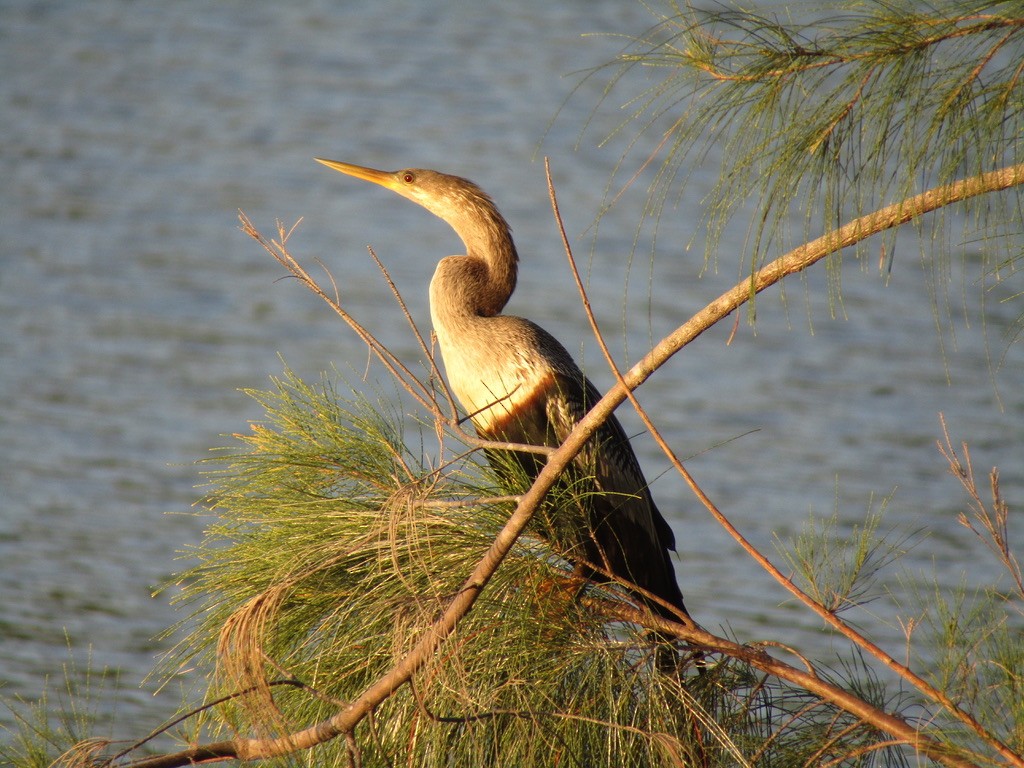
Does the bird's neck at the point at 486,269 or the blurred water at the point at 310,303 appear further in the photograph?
the blurred water at the point at 310,303

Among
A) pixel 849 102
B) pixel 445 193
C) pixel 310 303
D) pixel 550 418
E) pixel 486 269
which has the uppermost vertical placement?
pixel 849 102

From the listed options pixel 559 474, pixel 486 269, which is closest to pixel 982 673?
pixel 559 474

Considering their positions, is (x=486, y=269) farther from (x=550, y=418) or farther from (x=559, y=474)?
(x=559, y=474)

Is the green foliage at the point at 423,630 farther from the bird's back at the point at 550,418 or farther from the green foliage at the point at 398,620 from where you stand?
the bird's back at the point at 550,418

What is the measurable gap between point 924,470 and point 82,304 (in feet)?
17.4

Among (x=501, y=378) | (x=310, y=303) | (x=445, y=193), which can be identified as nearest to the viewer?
(x=501, y=378)

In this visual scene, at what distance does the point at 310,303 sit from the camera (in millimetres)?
8641

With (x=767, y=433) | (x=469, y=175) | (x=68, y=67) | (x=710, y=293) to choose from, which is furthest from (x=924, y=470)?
(x=68, y=67)

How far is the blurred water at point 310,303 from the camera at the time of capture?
20.0ft

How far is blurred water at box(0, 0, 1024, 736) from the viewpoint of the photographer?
6.09 metres

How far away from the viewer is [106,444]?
6.86m

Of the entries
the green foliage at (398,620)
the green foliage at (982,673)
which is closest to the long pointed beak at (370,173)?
the green foliage at (398,620)

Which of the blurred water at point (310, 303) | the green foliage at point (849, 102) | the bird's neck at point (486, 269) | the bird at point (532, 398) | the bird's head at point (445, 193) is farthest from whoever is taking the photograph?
the blurred water at point (310, 303)

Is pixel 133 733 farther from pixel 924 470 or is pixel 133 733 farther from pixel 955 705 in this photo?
pixel 924 470
